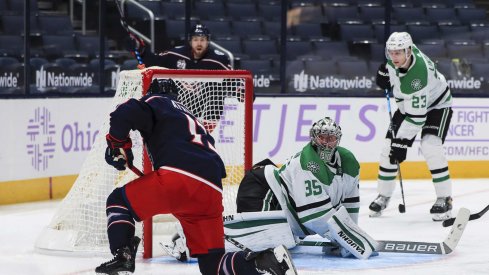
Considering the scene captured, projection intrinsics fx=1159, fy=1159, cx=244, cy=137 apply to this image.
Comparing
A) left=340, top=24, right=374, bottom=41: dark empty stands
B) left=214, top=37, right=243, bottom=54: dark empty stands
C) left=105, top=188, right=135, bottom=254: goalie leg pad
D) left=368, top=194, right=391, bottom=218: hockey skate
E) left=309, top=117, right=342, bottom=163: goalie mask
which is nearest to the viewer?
left=105, top=188, right=135, bottom=254: goalie leg pad

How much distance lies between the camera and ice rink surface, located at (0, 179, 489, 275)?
5316mm

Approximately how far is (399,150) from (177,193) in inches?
114

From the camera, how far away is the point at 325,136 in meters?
5.43

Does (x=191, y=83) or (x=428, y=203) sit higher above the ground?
(x=191, y=83)

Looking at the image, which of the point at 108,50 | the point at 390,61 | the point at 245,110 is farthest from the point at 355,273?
the point at 108,50

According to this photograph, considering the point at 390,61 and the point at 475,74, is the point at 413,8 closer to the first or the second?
the point at 475,74

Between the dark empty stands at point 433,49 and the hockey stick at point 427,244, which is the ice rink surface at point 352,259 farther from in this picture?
the dark empty stands at point 433,49

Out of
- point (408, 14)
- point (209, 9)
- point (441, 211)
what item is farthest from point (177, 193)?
point (408, 14)

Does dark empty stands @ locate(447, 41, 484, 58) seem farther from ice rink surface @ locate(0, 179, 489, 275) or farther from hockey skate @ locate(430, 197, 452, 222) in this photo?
hockey skate @ locate(430, 197, 452, 222)

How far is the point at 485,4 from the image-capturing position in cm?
1059

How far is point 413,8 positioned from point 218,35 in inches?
74.4

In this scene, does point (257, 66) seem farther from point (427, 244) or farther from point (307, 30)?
point (427, 244)

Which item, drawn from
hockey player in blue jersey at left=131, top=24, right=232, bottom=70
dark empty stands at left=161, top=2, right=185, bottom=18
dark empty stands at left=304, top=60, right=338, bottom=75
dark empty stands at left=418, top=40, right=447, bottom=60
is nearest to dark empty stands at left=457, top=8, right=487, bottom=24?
dark empty stands at left=418, top=40, right=447, bottom=60

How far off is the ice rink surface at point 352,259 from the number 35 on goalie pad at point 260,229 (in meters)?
0.14
